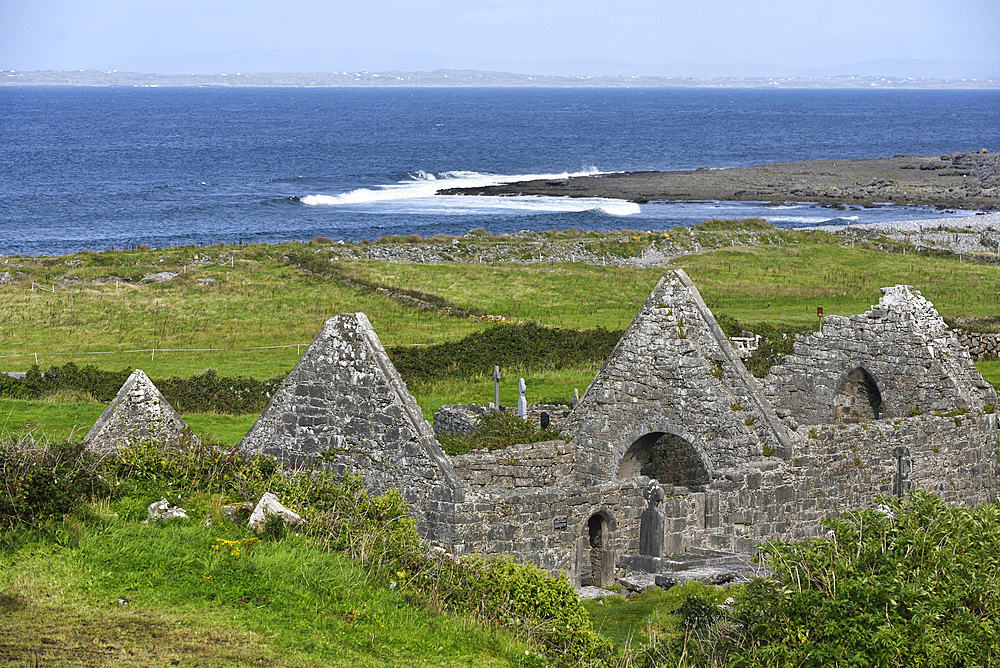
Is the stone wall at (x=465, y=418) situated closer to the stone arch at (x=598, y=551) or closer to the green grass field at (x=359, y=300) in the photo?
the stone arch at (x=598, y=551)

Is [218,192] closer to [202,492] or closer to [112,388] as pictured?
[112,388]

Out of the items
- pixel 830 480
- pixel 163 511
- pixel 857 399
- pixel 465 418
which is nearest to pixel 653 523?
pixel 830 480

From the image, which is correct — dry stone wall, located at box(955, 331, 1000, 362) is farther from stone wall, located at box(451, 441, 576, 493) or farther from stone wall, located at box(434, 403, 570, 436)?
stone wall, located at box(451, 441, 576, 493)

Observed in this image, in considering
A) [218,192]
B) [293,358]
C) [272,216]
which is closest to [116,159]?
[218,192]

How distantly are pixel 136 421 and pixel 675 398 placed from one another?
637 cm

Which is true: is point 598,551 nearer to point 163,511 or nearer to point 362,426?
point 362,426

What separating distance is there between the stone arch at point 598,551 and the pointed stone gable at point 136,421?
15.2 ft

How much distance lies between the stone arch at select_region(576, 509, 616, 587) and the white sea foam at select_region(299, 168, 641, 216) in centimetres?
10262

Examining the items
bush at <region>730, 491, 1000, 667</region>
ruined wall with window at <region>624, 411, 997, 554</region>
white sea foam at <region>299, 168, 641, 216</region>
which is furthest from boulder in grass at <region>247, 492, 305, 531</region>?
white sea foam at <region>299, 168, 641, 216</region>

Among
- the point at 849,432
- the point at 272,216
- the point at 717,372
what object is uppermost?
the point at 717,372

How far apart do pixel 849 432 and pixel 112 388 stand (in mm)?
20293

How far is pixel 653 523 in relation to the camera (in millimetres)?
13164

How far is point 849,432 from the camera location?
594 inches

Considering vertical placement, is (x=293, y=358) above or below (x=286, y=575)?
below
